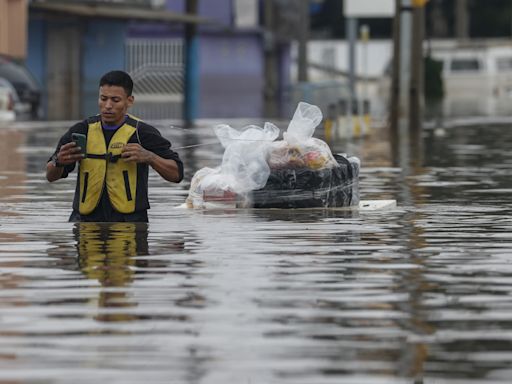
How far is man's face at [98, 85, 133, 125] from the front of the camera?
43.3 ft

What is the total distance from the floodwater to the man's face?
818 millimetres

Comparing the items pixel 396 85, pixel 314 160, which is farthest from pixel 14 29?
pixel 314 160

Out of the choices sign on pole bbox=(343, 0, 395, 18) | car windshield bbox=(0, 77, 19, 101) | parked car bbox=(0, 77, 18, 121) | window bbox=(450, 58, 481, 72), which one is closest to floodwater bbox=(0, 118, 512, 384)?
sign on pole bbox=(343, 0, 395, 18)

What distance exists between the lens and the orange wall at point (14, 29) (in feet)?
173

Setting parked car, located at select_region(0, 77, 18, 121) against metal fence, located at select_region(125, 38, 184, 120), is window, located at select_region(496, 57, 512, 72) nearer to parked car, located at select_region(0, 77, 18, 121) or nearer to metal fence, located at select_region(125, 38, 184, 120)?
metal fence, located at select_region(125, 38, 184, 120)

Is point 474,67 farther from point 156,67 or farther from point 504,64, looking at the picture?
point 156,67

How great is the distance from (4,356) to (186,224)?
6637mm

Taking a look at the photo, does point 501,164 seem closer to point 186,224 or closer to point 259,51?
point 186,224

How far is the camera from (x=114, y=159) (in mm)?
13375

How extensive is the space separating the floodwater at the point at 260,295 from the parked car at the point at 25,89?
31.3 metres

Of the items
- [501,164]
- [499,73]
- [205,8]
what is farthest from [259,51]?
[501,164]

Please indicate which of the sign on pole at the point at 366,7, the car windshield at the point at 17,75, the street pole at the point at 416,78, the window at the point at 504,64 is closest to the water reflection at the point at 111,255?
the street pole at the point at 416,78

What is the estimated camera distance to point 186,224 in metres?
14.7

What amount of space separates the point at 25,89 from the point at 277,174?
33.5 m
